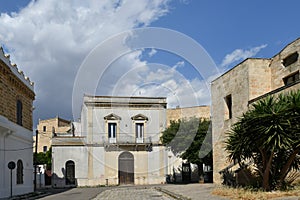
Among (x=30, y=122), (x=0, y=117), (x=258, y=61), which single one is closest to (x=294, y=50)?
(x=258, y=61)

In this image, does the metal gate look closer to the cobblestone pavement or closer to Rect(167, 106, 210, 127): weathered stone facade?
Rect(167, 106, 210, 127): weathered stone facade

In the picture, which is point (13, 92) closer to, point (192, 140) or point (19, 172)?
point (19, 172)

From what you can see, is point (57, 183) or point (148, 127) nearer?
point (57, 183)

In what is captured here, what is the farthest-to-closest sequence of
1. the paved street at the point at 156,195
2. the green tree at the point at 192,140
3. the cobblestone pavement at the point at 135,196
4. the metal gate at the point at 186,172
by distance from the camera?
1. the metal gate at the point at 186,172
2. the green tree at the point at 192,140
3. the cobblestone pavement at the point at 135,196
4. the paved street at the point at 156,195

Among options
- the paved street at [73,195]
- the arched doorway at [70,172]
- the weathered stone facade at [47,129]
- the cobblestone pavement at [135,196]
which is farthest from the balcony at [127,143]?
the weathered stone facade at [47,129]

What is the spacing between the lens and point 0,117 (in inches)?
738

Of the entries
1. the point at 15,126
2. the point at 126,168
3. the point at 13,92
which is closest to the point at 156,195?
the point at 15,126

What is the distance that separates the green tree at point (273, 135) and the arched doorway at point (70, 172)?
877 inches

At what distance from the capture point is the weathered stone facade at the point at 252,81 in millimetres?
19797

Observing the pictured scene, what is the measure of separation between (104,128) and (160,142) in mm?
5349

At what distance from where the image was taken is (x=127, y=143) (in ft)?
117

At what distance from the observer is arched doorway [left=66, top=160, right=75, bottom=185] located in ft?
114

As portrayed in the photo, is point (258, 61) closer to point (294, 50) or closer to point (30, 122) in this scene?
point (294, 50)

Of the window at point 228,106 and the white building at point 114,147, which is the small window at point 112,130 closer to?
the white building at point 114,147
